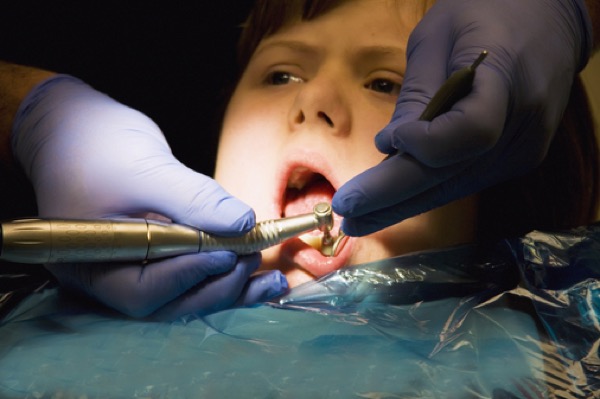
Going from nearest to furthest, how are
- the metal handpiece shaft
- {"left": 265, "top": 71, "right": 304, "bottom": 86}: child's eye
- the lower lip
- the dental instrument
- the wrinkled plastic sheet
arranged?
the wrinkled plastic sheet → the dental instrument → the metal handpiece shaft → the lower lip → {"left": 265, "top": 71, "right": 304, "bottom": 86}: child's eye

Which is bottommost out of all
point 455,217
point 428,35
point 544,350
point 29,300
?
point 29,300

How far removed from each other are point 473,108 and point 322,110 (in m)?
0.35

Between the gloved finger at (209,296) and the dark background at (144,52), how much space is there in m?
0.80

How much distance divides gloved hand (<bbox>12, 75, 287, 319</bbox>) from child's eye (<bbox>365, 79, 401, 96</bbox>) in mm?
472

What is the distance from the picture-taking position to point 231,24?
179 cm

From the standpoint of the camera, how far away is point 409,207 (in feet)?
3.64

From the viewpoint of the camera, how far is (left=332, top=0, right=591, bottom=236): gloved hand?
3.19 ft

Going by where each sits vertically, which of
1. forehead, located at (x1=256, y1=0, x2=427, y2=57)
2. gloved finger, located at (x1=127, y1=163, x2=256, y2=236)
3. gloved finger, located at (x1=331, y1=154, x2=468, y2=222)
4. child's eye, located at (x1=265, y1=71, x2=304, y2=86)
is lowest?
gloved finger, located at (x1=127, y1=163, x2=256, y2=236)

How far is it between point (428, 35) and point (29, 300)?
1.01 m

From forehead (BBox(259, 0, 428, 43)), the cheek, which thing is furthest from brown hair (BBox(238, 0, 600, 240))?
the cheek

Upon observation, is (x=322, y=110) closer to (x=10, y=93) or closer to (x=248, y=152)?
(x=248, y=152)

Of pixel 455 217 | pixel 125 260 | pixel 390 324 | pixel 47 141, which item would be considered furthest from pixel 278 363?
pixel 47 141

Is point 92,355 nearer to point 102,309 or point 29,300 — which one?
point 102,309

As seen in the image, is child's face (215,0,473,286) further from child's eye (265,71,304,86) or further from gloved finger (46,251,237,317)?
gloved finger (46,251,237,317)
